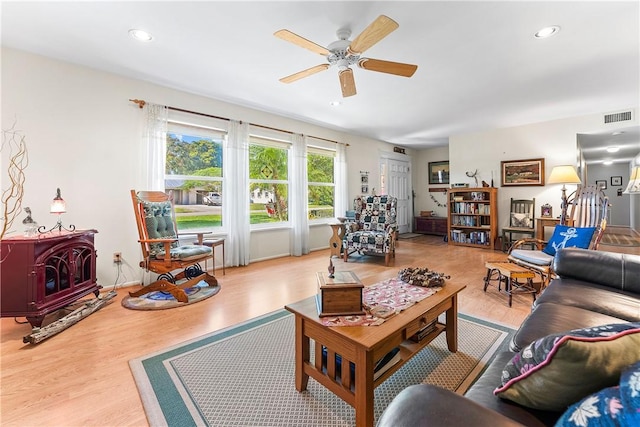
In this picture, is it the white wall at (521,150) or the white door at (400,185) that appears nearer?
the white wall at (521,150)

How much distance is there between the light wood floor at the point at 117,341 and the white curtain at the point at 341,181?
2003 millimetres

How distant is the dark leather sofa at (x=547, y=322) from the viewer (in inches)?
23.4

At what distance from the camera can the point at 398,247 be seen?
A: 18.5ft

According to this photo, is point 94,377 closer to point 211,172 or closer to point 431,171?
point 211,172

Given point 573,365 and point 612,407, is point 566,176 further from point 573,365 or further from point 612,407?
point 612,407

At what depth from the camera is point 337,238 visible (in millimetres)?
4664

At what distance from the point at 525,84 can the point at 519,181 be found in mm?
2478

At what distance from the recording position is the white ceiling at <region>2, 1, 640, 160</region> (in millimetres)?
2078

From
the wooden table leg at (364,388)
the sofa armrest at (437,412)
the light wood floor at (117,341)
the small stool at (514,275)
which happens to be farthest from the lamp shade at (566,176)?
the sofa armrest at (437,412)

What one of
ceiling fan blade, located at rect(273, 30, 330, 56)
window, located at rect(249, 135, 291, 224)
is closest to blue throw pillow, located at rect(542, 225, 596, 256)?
ceiling fan blade, located at rect(273, 30, 330, 56)

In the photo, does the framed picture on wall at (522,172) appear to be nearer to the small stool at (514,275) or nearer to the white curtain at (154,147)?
the small stool at (514,275)

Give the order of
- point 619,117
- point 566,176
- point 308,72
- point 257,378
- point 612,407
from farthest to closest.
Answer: point 619,117 → point 566,176 → point 308,72 → point 257,378 → point 612,407

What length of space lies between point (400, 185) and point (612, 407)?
722cm

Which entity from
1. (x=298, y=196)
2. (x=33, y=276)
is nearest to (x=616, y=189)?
(x=298, y=196)
